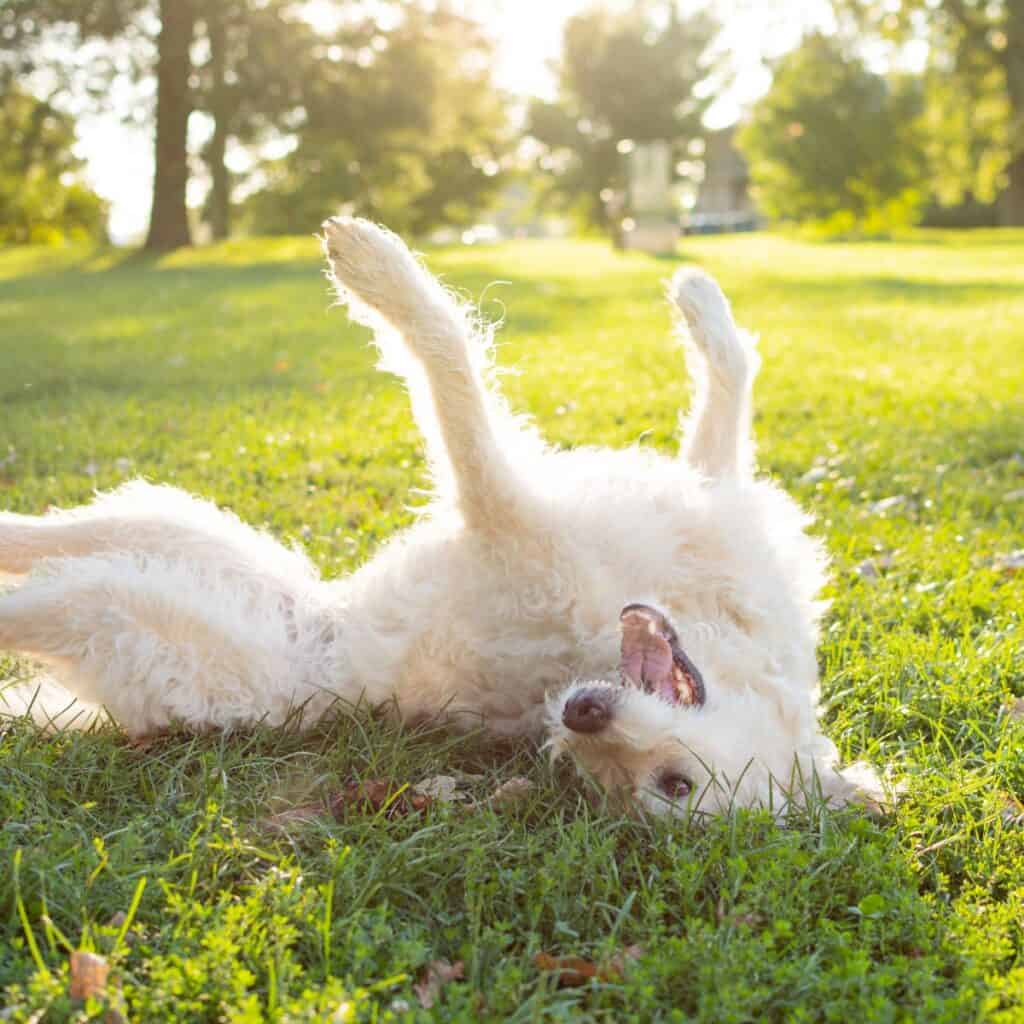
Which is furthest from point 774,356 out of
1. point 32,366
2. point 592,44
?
point 592,44

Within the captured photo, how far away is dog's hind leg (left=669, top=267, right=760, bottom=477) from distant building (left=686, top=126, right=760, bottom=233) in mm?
66500

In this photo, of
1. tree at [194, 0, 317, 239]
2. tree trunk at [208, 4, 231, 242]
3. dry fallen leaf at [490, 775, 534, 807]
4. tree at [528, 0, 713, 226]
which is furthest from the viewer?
tree at [528, 0, 713, 226]

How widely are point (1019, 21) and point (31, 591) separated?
36.5 metres

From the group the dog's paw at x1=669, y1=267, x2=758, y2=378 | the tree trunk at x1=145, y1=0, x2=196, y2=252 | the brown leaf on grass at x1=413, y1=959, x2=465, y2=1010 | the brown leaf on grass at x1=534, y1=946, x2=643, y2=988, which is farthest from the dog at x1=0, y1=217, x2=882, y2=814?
the tree trunk at x1=145, y1=0, x2=196, y2=252

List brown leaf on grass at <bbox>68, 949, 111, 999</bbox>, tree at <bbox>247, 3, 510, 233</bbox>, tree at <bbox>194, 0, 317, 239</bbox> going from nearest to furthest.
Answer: brown leaf on grass at <bbox>68, 949, 111, 999</bbox> < tree at <bbox>194, 0, 317, 239</bbox> < tree at <bbox>247, 3, 510, 233</bbox>

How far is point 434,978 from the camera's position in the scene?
2055 millimetres

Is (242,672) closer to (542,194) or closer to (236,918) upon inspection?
(236,918)

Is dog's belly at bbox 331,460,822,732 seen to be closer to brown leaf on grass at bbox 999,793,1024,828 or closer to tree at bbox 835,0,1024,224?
brown leaf on grass at bbox 999,793,1024,828

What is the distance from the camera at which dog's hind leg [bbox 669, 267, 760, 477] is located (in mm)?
3697

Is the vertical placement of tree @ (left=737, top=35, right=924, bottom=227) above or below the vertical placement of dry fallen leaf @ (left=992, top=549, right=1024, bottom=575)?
above

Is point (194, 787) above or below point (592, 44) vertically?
below

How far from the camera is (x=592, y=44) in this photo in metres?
57.2

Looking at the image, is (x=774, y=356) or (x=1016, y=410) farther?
(x=774, y=356)

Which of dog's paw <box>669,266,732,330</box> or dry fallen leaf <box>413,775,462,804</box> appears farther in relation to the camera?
dog's paw <box>669,266,732,330</box>
